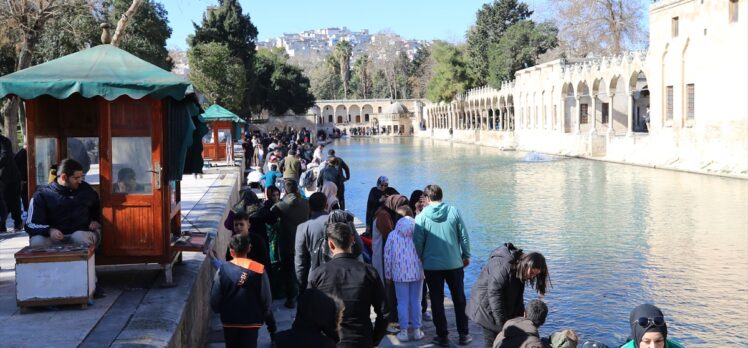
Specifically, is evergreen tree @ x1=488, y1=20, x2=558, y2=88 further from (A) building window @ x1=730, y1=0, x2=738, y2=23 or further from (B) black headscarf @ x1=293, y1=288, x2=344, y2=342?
(B) black headscarf @ x1=293, y1=288, x2=344, y2=342

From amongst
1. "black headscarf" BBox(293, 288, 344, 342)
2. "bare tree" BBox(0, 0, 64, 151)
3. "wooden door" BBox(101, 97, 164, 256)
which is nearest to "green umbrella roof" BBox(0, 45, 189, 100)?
"wooden door" BBox(101, 97, 164, 256)

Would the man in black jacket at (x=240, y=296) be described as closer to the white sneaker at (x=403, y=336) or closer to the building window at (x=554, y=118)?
the white sneaker at (x=403, y=336)

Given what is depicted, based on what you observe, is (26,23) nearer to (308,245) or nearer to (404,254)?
(308,245)

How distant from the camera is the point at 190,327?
6105mm

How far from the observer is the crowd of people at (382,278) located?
4.20 m

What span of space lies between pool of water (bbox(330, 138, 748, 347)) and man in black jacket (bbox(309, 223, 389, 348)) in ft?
14.5

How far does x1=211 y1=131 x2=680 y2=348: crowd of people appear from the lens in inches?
165

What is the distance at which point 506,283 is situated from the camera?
5.14 meters

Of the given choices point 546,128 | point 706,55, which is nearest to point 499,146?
point 546,128

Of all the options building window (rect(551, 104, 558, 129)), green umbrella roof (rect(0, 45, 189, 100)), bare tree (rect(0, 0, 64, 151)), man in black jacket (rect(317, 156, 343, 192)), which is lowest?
man in black jacket (rect(317, 156, 343, 192))

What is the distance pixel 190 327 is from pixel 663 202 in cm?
1632

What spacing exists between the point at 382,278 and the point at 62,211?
3.01 meters

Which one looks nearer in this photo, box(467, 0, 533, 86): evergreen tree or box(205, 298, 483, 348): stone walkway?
box(205, 298, 483, 348): stone walkway

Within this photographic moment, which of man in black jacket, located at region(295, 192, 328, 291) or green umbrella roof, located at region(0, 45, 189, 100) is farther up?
green umbrella roof, located at region(0, 45, 189, 100)
